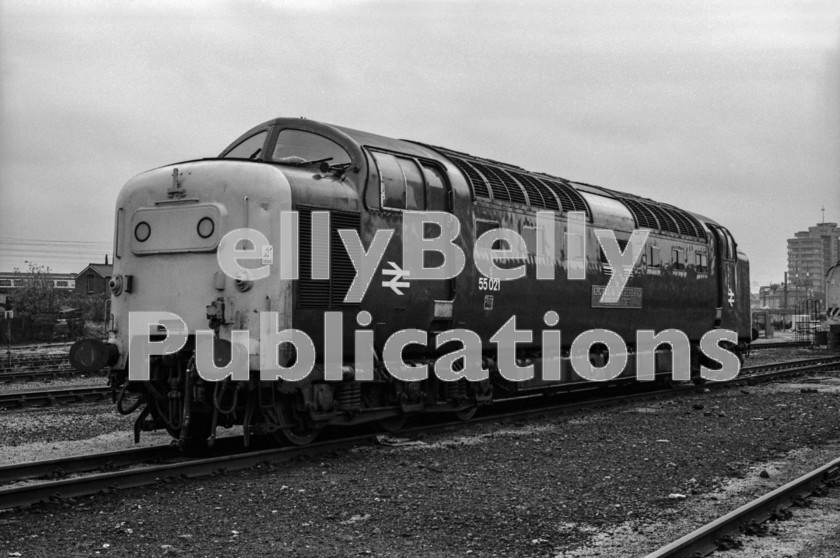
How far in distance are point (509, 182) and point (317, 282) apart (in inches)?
191

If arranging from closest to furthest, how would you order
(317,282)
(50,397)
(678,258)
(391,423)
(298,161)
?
(317,282) < (298,161) < (391,423) < (50,397) < (678,258)

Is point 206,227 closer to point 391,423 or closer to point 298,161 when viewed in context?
point 298,161

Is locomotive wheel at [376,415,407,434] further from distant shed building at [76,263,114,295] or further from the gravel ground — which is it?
distant shed building at [76,263,114,295]

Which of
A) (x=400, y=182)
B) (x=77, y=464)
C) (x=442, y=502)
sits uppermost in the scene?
(x=400, y=182)

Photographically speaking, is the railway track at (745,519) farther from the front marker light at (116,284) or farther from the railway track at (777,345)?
the railway track at (777,345)

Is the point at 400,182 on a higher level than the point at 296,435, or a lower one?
higher

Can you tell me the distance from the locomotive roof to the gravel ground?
3773 millimetres

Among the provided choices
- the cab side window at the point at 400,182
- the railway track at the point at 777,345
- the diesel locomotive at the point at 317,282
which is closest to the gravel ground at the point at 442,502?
the diesel locomotive at the point at 317,282

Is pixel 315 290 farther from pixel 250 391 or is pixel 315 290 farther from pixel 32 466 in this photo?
pixel 32 466

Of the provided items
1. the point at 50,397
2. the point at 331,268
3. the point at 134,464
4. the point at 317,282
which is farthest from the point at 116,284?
the point at 50,397

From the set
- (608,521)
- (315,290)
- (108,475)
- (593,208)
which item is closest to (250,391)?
(315,290)

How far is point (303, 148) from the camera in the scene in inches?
426

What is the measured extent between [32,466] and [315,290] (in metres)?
3.39

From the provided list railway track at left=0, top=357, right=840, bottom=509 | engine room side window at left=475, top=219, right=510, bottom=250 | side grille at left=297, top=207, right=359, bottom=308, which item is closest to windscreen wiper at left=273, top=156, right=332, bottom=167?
side grille at left=297, top=207, right=359, bottom=308
